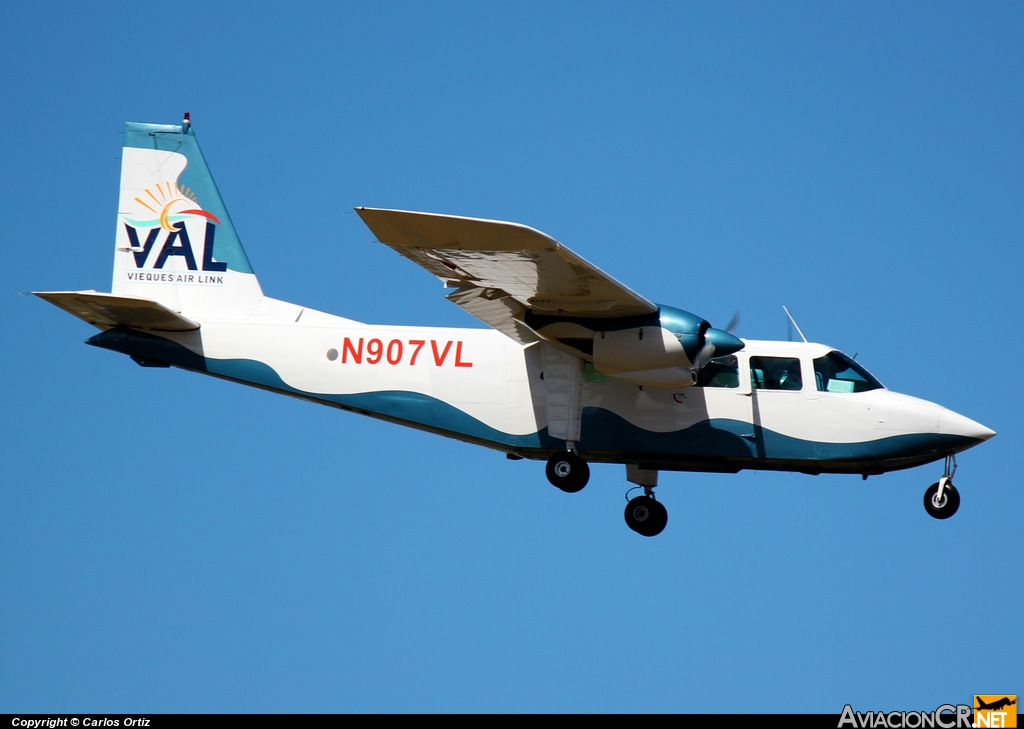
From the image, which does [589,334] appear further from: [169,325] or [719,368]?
[169,325]

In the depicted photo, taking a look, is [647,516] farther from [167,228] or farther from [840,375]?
[167,228]

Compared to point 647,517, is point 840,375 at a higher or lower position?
higher

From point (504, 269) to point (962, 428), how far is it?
802 centimetres

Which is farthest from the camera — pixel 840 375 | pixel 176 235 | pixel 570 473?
pixel 176 235

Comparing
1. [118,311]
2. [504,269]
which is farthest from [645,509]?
[118,311]

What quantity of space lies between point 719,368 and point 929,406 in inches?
136

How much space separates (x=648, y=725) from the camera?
17016 millimetres

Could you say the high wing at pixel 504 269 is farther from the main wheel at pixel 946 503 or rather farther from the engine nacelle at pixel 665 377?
the main wheel at pixel 946 503

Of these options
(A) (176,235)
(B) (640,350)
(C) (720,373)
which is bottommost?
(C) (720,373)

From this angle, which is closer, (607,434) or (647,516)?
(607,434)

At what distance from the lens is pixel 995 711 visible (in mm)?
17766

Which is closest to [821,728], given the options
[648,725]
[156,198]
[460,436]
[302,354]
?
[648,725]

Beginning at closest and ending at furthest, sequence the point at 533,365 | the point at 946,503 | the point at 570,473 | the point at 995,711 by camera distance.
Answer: the point at 995,711, the point at 946,503, the point at 570,473, the point at 533,365

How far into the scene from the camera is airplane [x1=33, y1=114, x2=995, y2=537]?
20.8 meters
